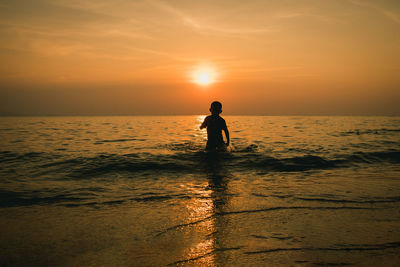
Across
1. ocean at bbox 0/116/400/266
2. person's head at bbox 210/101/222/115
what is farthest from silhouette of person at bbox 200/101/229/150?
ocean at bbox 0/116/400/266

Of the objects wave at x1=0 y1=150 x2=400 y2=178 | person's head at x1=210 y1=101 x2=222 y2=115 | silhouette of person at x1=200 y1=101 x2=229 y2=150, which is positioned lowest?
wave at x1=0 y1=150 x2=400 y2=178

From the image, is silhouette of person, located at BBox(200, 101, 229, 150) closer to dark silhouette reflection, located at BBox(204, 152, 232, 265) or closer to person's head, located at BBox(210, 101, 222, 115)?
person's head, located at BBox(210, 101, 222, 115)

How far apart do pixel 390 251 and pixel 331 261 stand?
75 cm

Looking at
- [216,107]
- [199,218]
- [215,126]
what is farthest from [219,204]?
[215,126]

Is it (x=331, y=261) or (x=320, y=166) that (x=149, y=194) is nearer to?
(x=331, y=261)

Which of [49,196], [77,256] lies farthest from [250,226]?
[49,196]

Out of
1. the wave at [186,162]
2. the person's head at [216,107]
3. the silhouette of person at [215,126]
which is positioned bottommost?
the wave at [186,162]

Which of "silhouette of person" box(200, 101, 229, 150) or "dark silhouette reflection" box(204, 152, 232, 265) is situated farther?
"silhouette of person" box(200, 101, 229, 150)

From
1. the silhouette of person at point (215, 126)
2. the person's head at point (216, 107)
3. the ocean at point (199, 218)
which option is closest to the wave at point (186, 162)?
the silhouette of person at point (215, 126)

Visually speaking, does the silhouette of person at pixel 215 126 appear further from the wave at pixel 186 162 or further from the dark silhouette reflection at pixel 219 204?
the dark silhouette reflection at pixel 219 204

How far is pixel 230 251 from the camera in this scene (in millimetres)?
2877

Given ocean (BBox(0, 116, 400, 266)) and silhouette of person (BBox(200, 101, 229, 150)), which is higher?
silhouette of person (BBox(200, 101, 229, 150))

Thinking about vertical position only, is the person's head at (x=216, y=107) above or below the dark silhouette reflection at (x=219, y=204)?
above

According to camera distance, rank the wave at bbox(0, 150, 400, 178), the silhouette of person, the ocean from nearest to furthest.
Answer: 1. the ocean
2. the wave at bbox(0, 150, 400, 178)
3. the silhouette of person
